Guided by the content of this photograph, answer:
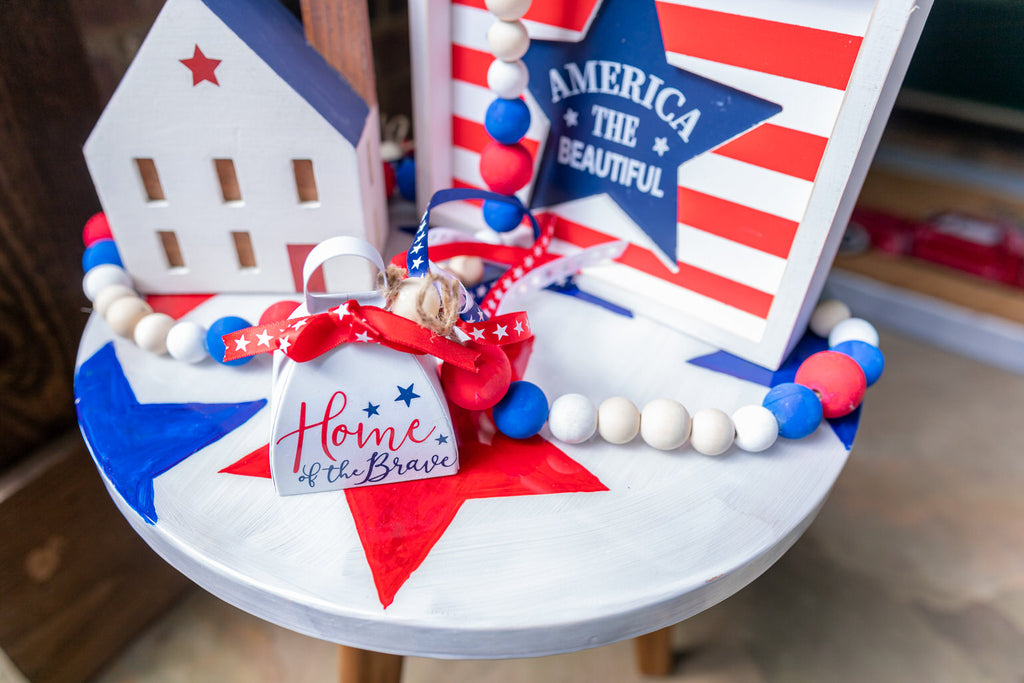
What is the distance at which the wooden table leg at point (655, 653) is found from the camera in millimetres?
843

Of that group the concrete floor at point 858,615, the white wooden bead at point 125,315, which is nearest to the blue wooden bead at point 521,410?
the white wooden bead at point 125,315

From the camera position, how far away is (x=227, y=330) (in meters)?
0.56

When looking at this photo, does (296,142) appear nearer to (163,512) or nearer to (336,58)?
(336,58)

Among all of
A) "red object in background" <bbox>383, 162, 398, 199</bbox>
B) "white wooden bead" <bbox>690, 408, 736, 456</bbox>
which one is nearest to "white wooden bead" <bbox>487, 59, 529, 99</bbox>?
"red object in background" <bbox>383, 162, 398, 199</bbox>

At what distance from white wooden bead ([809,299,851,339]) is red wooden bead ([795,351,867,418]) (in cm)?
9

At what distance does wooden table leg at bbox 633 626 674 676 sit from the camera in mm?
843

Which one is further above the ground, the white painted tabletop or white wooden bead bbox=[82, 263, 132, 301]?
white wooden bead bbox=[82, 263, 132, 301]

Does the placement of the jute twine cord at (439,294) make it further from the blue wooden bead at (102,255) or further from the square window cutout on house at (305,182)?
the blue wooden bead at (102,255)

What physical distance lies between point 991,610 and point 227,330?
45.8 inches

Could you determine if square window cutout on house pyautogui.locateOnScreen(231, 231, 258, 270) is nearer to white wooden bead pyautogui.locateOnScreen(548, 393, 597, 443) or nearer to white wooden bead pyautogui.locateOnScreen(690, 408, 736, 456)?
white wooden bead pyautogui.locateOnScreen(548, 393, 597, 443)

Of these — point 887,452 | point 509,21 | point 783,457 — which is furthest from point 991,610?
point 509,21

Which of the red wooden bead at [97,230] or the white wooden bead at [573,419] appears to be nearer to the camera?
the white wooden bead at [573,419]

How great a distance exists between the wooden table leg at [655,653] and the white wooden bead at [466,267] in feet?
1.64

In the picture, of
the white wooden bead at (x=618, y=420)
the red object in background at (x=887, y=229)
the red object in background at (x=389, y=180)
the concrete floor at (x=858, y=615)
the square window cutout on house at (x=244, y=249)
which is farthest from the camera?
the red object in background at (x=887, y=229)
